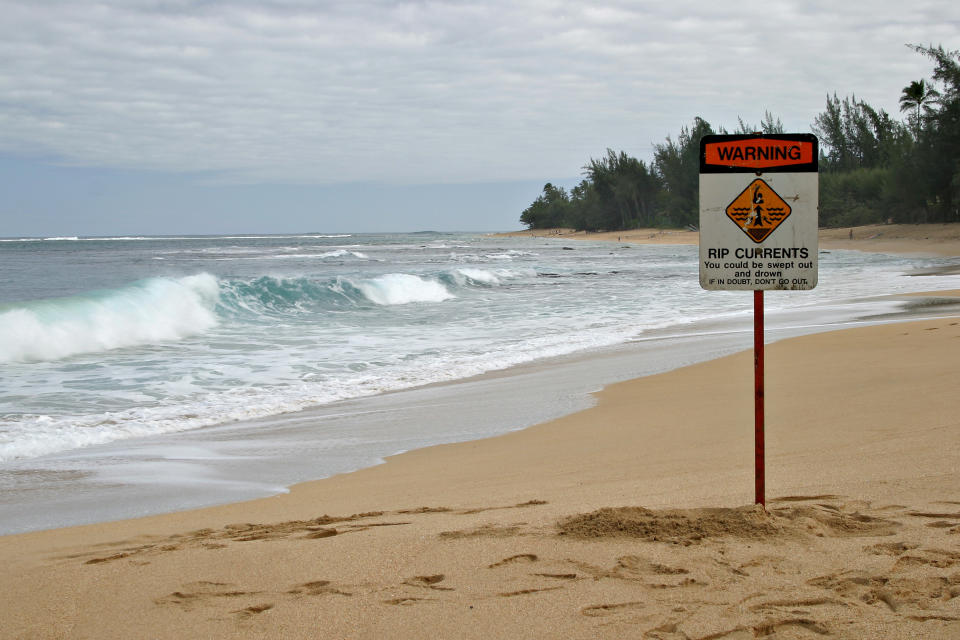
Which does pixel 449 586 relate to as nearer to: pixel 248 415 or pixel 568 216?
pixel 248 415

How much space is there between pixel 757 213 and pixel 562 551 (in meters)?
1.71

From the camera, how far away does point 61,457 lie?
239 inches

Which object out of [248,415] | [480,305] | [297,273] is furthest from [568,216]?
[248,415]

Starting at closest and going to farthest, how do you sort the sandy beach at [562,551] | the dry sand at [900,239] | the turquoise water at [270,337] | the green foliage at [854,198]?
the sandy beach at [562,551] → the turquoise water at [270,337] → the dry sand at [900,239] → the green foliage at [854,198]

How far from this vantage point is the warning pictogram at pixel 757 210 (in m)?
3.37

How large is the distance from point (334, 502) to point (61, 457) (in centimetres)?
295

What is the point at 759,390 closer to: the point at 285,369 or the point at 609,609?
the point at 609,609

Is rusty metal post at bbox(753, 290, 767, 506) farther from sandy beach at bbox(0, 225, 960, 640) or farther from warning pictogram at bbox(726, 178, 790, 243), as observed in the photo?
warning pictogram at bbox(726, 178, 790, 243)

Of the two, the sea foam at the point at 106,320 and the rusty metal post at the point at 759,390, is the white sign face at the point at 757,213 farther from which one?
the sea foam at the point at 106,320

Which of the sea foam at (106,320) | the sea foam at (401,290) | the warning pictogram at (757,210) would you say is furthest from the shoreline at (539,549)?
the sea foam at (401,290)

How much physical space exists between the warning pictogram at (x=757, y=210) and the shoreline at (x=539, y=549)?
1296mm

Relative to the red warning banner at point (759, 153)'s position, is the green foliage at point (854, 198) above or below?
above

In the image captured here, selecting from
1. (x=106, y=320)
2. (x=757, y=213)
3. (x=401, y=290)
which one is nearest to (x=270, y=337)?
(x=106, y=320)

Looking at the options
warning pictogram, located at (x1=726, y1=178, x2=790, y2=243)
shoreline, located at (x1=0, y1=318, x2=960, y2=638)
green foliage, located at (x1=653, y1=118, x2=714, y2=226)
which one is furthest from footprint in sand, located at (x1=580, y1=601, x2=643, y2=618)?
green foliage, located at (x1=653, y1=118, x2=714, y2=226)
